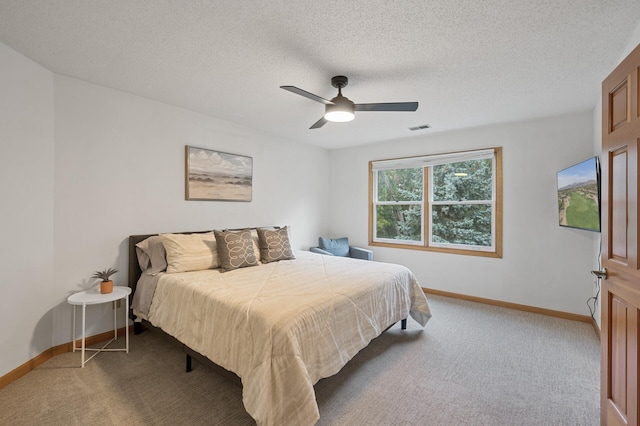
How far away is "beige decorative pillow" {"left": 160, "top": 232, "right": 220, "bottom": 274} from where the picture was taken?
110 inches

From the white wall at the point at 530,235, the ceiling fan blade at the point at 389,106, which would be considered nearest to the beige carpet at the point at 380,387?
the white wall at the point at 530,235

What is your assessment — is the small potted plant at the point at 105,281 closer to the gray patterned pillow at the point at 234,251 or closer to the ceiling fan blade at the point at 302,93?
the gray patterned pillow at the point at 234,251

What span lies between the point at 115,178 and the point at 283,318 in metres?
2.42

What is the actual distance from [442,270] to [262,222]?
292cm

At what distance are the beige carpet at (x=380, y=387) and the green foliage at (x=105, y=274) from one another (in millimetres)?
695

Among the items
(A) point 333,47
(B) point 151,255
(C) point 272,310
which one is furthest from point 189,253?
(A) point 333,47

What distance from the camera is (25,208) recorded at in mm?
2275

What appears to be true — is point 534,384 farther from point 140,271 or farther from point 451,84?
point 140,271

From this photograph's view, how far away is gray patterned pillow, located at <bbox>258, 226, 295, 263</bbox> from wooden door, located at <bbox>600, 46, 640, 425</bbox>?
2.85m

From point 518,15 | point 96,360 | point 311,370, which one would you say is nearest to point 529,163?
point 518,15

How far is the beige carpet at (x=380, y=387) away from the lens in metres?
1.82

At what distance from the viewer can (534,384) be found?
217cm

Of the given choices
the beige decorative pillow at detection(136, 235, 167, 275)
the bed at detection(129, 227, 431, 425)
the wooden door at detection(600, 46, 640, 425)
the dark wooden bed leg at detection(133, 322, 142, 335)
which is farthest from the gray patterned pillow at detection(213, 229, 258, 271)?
the wooden door at detection(600, 46, 640, 425)

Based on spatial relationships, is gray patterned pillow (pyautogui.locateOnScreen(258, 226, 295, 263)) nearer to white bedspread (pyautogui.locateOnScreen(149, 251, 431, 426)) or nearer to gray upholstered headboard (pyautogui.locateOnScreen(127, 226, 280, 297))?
white bedspread (pyautogui.locateOnScreen(149, 251, 431, 426))
